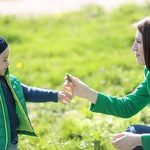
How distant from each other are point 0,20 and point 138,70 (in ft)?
13.0

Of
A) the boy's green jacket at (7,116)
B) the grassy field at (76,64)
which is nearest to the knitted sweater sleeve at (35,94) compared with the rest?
the boy's green jacket at (7,116)

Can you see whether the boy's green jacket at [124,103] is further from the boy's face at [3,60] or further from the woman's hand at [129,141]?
the boy's face at [3,60]

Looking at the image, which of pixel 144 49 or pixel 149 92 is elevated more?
pixel 144 49

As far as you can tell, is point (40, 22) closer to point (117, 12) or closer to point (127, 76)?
point (117, 12)

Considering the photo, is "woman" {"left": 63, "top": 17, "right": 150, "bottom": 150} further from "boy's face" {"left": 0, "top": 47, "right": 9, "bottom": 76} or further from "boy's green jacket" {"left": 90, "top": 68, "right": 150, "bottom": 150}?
"boy's face" {"left": 0, "top": 47, "right": 9, "bottom": 76}

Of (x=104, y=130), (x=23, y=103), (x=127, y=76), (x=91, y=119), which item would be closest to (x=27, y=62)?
(x=127, y=76)

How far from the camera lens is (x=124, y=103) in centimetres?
366

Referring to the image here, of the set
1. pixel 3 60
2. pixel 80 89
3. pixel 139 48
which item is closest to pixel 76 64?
pixel 80 89

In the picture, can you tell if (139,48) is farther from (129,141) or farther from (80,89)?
(129,141)

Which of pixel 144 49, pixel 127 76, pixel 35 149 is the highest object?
pixel 144 49

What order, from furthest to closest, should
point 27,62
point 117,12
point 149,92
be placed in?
1. point 117,12
2. point 27,62
3. point 149,92

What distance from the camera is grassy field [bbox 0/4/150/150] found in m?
4.46

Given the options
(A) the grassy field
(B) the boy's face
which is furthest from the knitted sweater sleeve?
(A) the grassy field

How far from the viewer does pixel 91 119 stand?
16.2 feet
